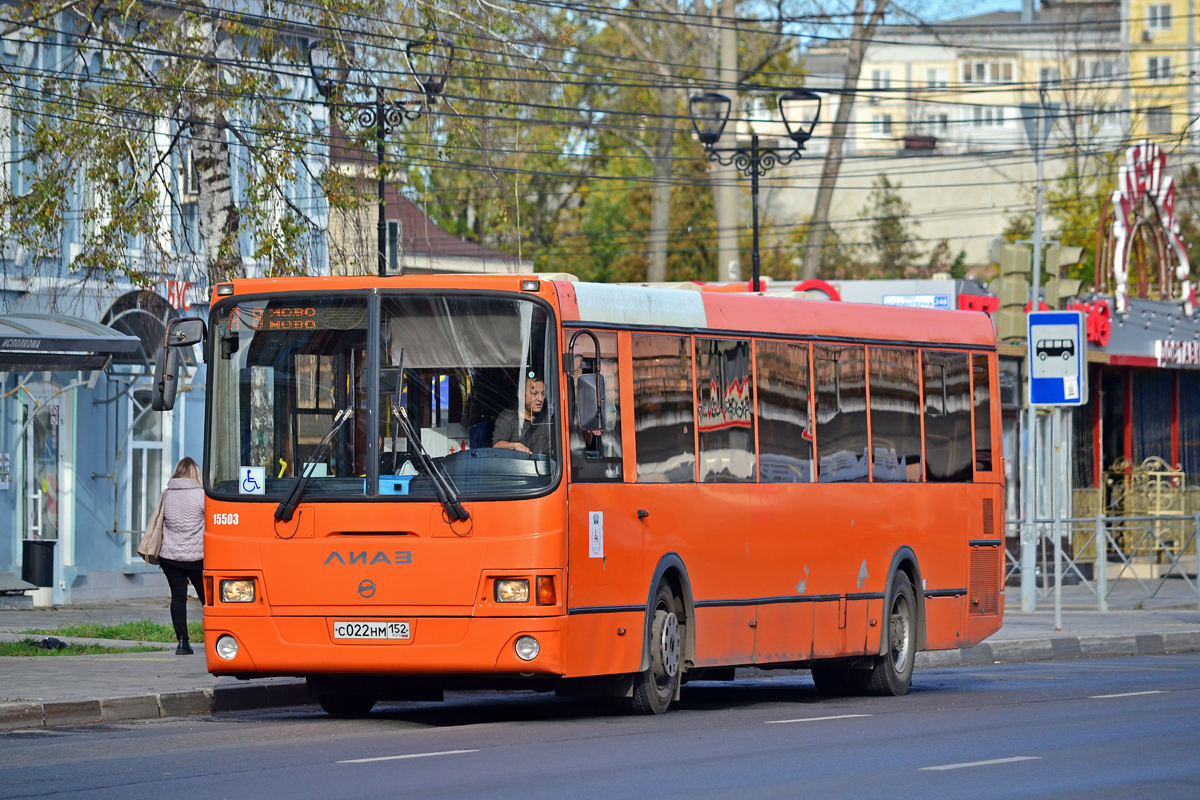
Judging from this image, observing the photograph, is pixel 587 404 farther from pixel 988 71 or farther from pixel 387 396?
pixel 988 71

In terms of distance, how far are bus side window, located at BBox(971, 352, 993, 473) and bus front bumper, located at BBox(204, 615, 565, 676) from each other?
6.48 m

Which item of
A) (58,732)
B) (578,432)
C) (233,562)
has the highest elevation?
(578,432)

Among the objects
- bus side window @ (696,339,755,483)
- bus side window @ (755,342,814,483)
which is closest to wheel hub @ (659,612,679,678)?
bus side window @ (696,339,755,483)

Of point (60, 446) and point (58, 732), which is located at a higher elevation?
point (60, 446)

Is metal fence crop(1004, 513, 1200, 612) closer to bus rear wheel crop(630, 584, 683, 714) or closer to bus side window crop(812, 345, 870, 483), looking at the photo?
bus side window crop(812, 345, 870, 483)

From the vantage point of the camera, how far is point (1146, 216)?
39.3m

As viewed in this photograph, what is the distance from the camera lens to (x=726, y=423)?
14133mm

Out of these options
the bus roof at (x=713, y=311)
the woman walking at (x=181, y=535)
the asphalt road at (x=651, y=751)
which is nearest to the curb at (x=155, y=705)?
the asphalt road at (x=651, y=751)

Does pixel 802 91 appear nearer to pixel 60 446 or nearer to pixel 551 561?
pixel 60 446

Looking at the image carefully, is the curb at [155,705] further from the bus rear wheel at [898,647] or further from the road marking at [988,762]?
the road marking at [988,762]

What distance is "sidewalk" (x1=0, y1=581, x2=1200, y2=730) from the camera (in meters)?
13.5

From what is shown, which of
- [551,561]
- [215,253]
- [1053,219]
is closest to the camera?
[551,561]

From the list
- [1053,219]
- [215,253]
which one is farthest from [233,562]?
[1053,219]

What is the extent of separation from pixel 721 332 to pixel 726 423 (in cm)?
65
